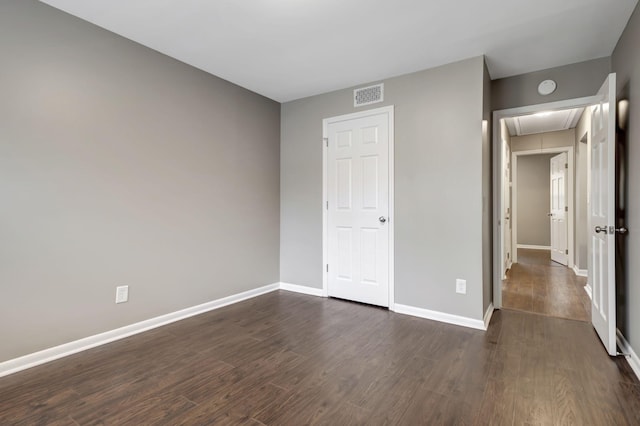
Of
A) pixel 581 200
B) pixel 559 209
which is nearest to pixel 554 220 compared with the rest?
pixel 559 209

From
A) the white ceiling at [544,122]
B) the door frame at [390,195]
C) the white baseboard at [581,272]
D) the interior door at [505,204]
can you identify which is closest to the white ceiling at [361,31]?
the door frame at [390,195]

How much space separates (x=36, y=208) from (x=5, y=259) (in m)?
0.37

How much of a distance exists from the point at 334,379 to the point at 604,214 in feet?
7.76

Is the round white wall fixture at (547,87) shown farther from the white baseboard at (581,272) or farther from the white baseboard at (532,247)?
the white baseboard at (532,247)

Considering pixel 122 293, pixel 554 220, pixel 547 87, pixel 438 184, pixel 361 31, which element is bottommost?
pixel 122 293

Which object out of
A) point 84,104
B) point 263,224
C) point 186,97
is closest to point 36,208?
point 84,104

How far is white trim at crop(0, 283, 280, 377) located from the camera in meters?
2.10

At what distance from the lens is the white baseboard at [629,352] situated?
6.76 feet

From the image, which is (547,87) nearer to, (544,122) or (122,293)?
(544,122)

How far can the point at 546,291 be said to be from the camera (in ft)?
13.6

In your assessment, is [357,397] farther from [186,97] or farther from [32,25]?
[32,25]

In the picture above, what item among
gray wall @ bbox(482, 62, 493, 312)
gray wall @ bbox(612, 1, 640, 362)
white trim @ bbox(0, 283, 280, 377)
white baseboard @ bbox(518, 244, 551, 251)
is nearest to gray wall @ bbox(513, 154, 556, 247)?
white baseboard @ bbox(518, 244, 551, 251)

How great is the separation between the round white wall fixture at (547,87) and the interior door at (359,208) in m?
1.58

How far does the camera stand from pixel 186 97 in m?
3.13
